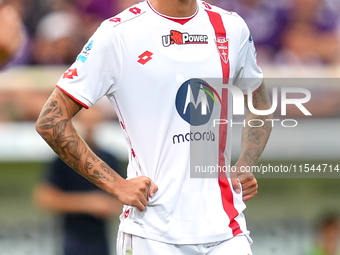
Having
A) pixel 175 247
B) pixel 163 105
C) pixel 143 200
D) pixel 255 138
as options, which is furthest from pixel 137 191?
pixel 255 138

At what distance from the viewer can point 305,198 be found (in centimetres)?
586

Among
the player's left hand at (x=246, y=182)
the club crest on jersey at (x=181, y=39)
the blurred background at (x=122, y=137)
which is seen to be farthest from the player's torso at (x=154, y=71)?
the blurred background at (x=122, y=137)

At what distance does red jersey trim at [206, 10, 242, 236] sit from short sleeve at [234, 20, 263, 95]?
16 centimetres

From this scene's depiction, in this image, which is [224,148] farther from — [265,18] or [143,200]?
[265,18]

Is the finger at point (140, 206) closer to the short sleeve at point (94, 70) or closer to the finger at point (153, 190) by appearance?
the finger at point (153, 190)

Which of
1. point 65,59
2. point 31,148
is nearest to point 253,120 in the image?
point 31,148

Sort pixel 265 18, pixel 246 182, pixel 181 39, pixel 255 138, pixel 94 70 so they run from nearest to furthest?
pixel 94 70 < pixel 181 39 < pixel 246 182 < pixel 255 138 < pixel 265 18

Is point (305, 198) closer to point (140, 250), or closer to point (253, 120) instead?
point (253, 120)

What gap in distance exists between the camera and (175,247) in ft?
8.34

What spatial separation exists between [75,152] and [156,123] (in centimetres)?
41

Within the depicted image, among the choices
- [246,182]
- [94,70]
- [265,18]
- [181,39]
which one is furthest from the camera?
[265,18]

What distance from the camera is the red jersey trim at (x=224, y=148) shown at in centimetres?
267

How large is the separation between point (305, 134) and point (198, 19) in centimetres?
307

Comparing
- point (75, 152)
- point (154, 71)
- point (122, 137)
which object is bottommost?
point (122, 137)
